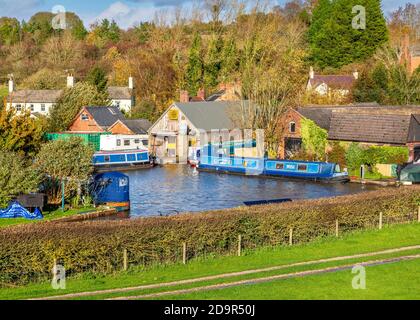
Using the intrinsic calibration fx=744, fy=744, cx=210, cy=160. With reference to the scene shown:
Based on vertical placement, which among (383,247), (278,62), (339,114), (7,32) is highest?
(7,32)

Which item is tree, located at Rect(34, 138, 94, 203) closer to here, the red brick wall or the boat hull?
the boat hull

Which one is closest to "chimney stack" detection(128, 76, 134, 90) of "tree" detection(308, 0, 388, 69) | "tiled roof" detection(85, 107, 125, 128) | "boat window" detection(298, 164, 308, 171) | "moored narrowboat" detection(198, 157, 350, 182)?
"tiled roof" detection(85, 107, 125, 128)

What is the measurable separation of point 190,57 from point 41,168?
5421cm

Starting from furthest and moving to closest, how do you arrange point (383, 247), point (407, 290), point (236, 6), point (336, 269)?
point (236, 6) → point (383, 247) → point (336, 269) → point (407, 290)

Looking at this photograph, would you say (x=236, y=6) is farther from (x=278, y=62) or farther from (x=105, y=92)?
(x=105, y=92)

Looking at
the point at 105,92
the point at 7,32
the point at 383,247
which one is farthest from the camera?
the point at 7,32

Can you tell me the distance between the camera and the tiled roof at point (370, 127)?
200 ft

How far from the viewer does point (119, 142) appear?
73562mm

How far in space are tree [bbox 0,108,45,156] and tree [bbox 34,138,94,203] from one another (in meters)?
6.40

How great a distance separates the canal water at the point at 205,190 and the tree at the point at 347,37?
50.1m

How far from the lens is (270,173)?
6294 centimetres

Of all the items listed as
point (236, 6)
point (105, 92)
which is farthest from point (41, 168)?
point (236, 6)

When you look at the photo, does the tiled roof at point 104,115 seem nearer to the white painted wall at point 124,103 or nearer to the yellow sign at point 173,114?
the yellow sign at point 173,114

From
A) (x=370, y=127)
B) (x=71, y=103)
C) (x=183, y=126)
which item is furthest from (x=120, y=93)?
(x=370, y=127)
